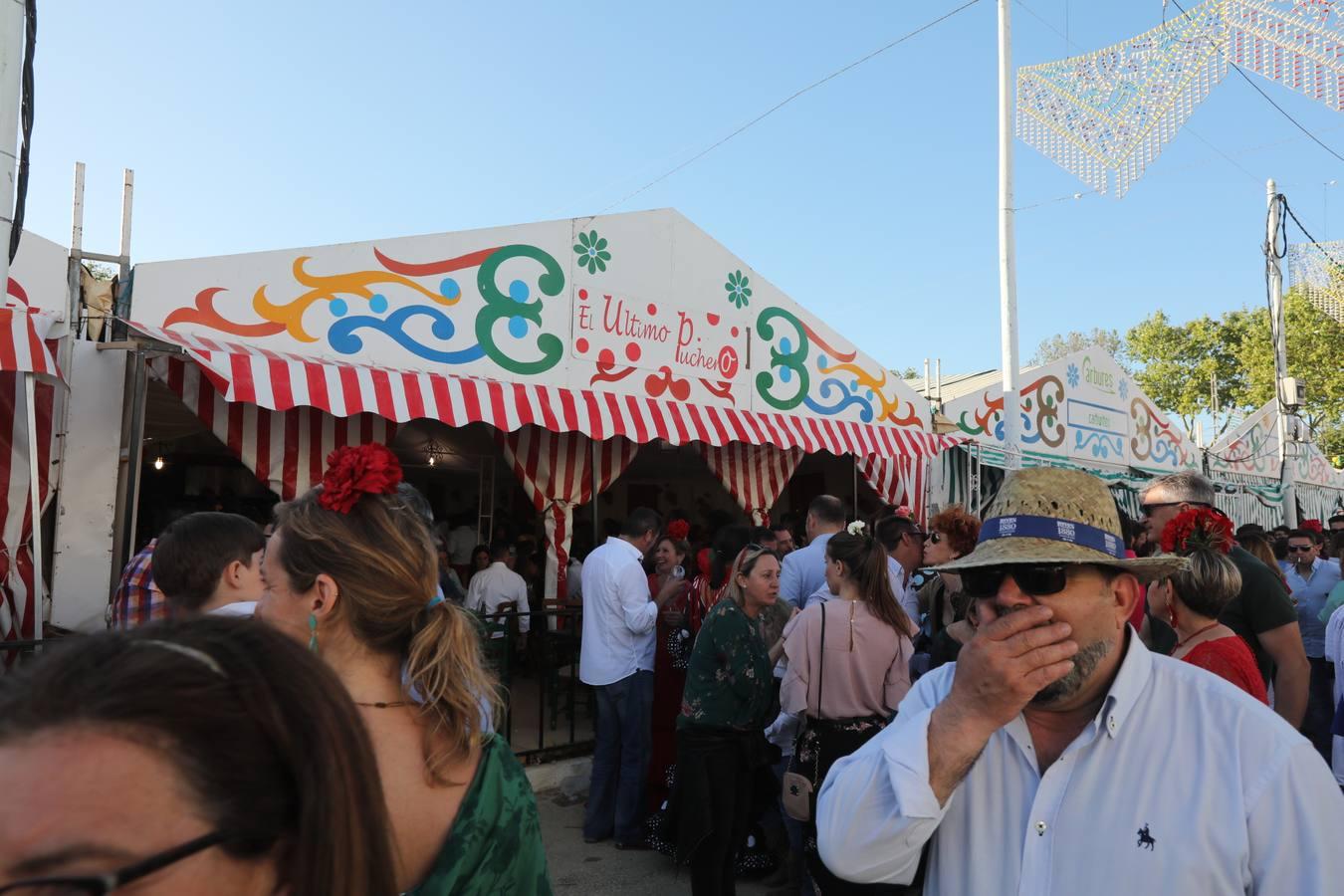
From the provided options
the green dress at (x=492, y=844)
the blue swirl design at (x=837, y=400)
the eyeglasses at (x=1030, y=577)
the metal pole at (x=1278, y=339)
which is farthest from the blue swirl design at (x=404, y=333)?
the metal pole at (x=1278, y=339)

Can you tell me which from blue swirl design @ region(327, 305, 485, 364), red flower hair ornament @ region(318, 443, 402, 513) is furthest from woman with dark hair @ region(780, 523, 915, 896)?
blue swirl design @ region(327, 305, 485, 364)

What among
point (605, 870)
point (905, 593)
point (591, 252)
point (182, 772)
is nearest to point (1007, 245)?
point (591, 252)

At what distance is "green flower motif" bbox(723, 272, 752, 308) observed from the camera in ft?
31.6

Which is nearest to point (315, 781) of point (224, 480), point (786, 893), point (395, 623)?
point (395, 623)

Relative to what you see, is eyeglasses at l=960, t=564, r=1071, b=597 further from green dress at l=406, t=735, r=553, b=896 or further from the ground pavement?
the ground pavement

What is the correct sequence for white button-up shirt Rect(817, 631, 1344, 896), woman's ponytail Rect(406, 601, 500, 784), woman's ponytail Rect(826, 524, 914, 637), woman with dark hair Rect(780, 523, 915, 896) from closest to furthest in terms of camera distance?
1. white button-up shirt Rect(817, 631, 1344, 896)
2. woman's ponytail Rect(406, 601, 500, 784)
3. woman with dark hair Rect(780, 523, 915, 896)
4. woman's ponytail Rect(826, 524, 914, 637)

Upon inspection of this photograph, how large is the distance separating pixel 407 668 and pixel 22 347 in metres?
4.72

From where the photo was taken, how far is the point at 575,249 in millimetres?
8383

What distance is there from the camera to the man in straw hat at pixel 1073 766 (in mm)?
1380

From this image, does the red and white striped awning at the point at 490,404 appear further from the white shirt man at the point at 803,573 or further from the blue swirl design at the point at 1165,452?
the blue swirl design at the point at 1165,452

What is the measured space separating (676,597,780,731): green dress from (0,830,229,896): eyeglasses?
3.59 meters

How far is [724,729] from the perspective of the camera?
4.25 metres

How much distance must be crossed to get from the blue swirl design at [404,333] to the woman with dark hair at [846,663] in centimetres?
447

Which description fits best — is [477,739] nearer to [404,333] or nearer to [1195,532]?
[1195,532]
